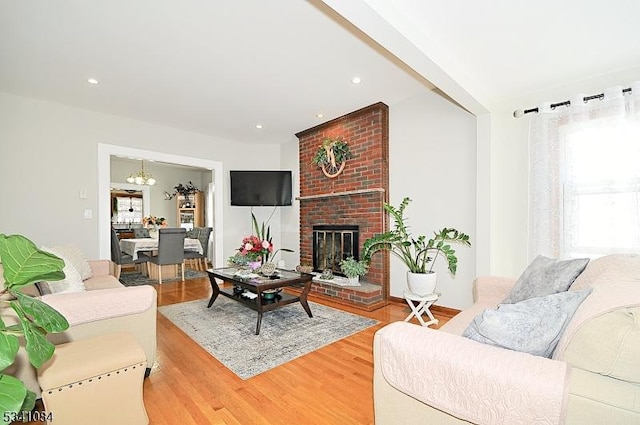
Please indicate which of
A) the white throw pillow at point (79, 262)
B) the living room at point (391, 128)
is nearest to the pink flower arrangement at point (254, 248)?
the living room at point (391, 128)

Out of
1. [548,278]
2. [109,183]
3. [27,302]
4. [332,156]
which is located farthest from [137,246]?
[548,278]

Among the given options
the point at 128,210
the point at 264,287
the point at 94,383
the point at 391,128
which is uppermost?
the point at 391,128

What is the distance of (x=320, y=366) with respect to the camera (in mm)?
2227

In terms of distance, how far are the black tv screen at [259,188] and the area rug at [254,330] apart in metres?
1.96

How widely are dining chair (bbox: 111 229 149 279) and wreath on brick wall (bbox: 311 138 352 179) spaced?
357 centimetres

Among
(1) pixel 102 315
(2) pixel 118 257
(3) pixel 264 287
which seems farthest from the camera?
(2) pixel 118 257

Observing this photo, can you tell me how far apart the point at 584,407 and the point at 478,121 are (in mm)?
2901

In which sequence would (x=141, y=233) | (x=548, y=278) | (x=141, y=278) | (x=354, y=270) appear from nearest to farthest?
(x=548, y=278)
(x=354, y=270)
(x=141, y=278)
(x=141, y=233)

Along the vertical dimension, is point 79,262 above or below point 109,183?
below

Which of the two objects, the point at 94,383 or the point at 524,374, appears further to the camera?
the point at 94,383

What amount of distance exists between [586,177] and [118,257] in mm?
6087

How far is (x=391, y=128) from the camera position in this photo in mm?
3961

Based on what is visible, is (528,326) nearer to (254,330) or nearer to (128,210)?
(254,330)

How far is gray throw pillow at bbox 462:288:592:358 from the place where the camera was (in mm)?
1089
